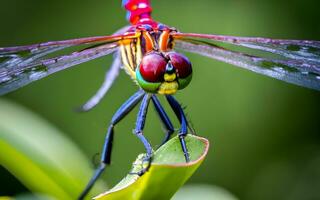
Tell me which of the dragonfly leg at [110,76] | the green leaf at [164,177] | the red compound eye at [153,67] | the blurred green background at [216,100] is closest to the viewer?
the green leaf at [164,177]

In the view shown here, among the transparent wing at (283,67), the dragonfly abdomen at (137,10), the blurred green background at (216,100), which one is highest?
the dragonfly abdomen at (137,10)

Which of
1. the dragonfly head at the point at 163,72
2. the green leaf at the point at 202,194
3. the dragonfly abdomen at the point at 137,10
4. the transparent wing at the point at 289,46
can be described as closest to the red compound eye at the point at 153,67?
the dragonfly head at the point at 163,72

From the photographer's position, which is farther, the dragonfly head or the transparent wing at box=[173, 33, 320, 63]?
the transparent wing at box=[173, 33, 320, 63]

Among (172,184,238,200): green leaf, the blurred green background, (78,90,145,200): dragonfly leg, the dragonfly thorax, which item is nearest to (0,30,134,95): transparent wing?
the dragonfly thorax

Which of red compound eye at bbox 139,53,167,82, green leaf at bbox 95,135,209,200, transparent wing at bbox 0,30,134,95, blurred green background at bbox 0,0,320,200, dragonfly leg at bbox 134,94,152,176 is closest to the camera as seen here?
green leaf at bbox 95,135,209,200

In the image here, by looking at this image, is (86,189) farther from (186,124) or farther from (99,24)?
(99,24)

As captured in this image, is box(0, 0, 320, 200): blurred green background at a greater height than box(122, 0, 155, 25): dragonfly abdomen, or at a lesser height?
lesser

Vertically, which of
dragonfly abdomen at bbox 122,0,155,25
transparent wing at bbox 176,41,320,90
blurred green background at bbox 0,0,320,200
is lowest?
blurred green background at bbox 0,0,320,200

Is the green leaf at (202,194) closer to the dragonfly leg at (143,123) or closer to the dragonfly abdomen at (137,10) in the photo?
the dragonfly leg at (143,123)

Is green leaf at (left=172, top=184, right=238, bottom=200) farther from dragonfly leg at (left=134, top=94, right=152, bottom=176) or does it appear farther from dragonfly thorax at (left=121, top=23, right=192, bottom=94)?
dragonfly thorax at (left=121, top=23, right=192, bottom=94)
